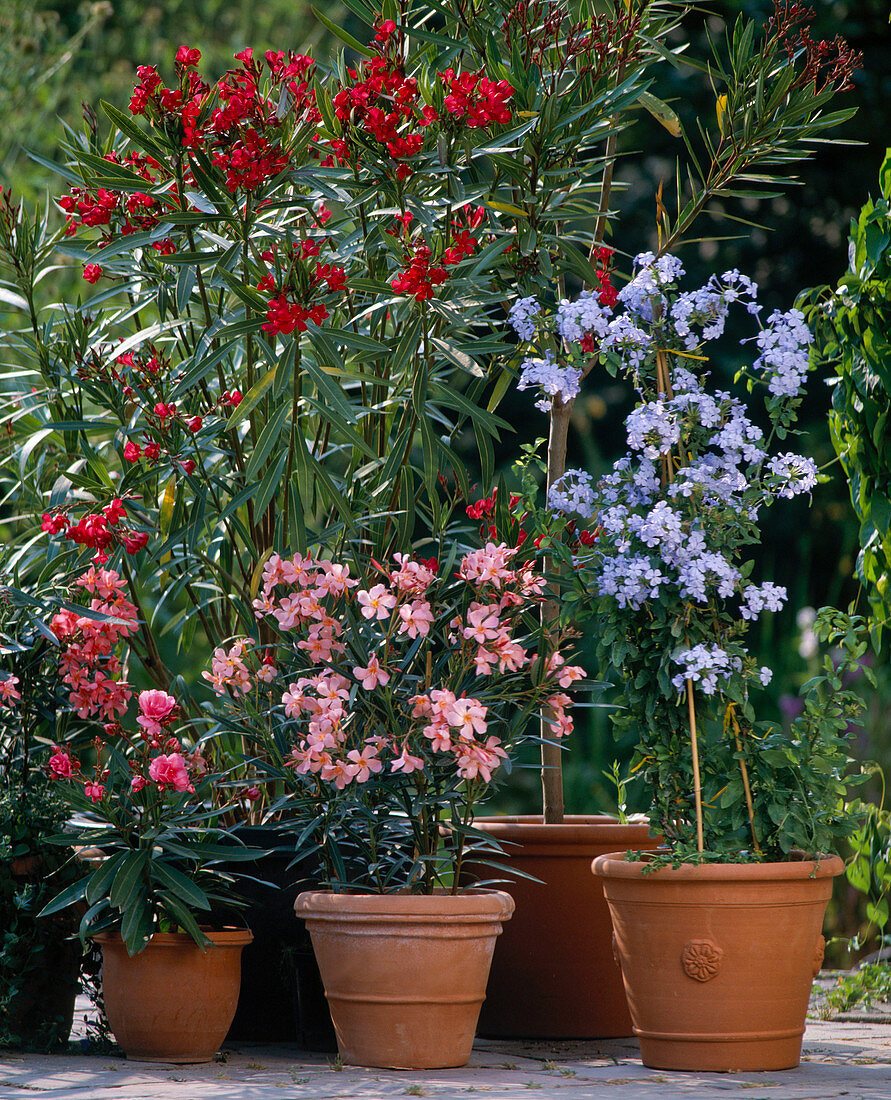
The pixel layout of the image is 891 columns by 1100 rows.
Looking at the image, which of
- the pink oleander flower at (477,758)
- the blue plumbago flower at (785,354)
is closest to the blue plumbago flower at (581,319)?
the blue plumbago flower at (785,354)

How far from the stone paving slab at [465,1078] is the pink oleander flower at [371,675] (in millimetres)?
687

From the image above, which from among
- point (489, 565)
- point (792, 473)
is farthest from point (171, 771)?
point (792, 473)

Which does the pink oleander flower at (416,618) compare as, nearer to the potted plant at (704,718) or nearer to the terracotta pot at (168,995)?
the potted plant at (704,718)

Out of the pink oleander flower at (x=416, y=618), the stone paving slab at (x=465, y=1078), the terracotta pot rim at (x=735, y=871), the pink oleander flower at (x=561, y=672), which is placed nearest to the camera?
the stone paving slab at (x=465, y=1078)

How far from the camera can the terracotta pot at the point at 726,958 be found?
2.29 metres

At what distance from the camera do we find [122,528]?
2.75m

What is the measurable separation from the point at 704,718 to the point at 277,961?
1.05 m

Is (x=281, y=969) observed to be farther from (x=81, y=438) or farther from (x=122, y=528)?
(x=81, y=438)

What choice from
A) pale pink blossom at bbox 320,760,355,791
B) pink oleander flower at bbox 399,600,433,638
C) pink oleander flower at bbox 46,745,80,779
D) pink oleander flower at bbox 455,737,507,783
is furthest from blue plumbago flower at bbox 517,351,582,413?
pink oleander flower at bbox 46,745,80,779

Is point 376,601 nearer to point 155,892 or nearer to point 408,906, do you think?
point 408,906

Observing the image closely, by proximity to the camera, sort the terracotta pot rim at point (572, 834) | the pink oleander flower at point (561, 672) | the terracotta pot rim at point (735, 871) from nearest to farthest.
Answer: the terracotta pot rim at point (735, 871) → the pink oleander flower at point (561, 672) → the terracotta pot rim at point (572, 834)

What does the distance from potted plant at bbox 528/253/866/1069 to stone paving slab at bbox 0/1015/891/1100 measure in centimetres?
12

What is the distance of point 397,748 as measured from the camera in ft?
7.97

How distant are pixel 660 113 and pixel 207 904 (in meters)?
1.92
